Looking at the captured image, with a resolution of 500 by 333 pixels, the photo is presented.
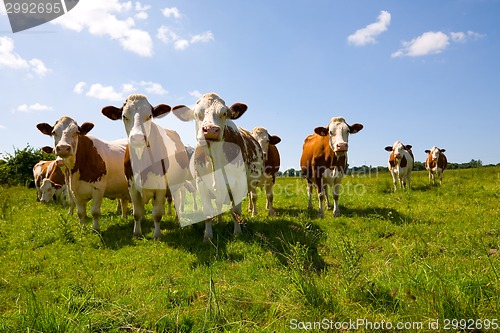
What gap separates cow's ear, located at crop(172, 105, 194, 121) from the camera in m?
6.84

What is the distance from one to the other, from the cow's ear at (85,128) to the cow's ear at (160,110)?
1.88 m

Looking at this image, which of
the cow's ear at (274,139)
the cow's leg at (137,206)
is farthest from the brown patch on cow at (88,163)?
the cow's ear at (274,139)

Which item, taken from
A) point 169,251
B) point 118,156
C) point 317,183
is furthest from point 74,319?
point 317,183

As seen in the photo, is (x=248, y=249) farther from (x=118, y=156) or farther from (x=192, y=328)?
(x=118, y=156)

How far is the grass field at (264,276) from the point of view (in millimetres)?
2965

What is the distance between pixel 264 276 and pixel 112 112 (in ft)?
15.9

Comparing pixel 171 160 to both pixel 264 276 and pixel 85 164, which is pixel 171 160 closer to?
pixel 85 164

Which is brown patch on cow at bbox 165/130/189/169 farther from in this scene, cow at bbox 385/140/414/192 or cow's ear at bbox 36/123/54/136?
cow at bbox 385/140/414/192

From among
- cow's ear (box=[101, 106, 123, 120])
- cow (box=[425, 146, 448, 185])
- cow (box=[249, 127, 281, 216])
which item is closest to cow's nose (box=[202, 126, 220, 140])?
cow's ear (box=[101, 106, 123, 120])

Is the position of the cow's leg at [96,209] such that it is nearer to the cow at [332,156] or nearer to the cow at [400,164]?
the cow at [332,156]

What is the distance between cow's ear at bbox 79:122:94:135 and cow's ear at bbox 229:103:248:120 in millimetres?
3596

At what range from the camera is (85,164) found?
26.8ft

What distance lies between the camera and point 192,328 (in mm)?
3156

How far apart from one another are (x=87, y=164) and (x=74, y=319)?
229 inches
